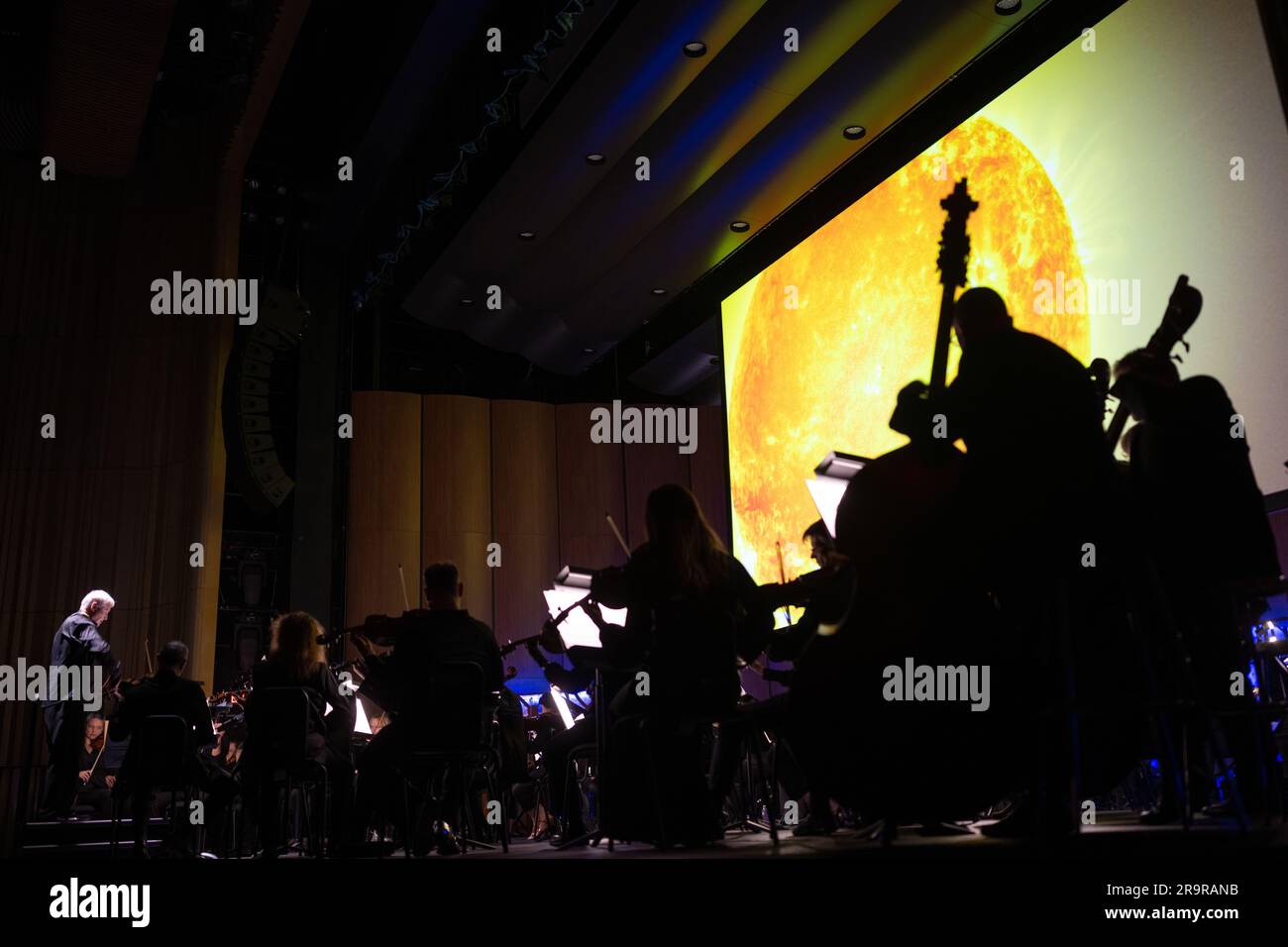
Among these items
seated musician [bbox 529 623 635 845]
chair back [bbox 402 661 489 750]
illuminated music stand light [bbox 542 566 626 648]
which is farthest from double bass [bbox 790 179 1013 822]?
illuminated music stand light [bbox 542 566 626 648]

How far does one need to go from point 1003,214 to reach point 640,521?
6.11 m

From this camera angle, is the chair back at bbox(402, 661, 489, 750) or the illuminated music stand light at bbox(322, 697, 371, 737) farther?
the illuminated music stand light at bbox(322, 697, 371, 737)

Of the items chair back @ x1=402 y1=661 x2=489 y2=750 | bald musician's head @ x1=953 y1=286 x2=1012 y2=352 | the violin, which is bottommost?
chair back @ x1=402 y1=661 x2=489 y2=750

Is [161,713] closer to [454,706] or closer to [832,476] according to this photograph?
[454,706]

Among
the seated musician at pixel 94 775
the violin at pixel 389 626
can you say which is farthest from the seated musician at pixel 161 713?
the seated musician at pixel 94 775

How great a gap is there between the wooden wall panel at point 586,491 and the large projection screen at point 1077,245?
285 centimetres


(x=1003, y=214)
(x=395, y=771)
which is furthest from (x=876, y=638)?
(x=1003, y=214)

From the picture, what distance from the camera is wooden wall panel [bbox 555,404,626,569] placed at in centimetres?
1177

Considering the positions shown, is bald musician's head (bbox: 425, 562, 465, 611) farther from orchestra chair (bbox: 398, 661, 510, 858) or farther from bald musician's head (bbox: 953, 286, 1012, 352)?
bald musician's head (bbox: 953, 286, 1012, 352)

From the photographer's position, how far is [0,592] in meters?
8.59

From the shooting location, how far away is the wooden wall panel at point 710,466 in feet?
39.4

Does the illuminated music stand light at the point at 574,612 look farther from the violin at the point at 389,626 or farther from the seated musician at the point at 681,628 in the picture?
the seated musician at the point at 681,628

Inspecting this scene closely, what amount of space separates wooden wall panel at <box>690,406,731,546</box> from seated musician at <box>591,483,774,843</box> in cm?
840
